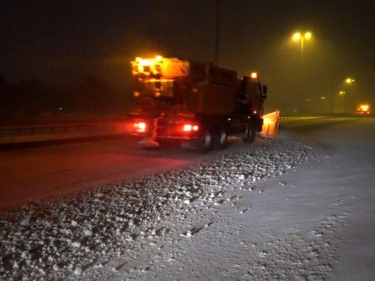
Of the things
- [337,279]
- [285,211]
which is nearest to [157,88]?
[285,211]

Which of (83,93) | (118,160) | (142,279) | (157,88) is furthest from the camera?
(83,93)

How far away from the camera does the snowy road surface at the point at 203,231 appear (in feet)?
17.2

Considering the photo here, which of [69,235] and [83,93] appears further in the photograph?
[83,93]

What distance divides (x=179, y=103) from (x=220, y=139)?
2.64m

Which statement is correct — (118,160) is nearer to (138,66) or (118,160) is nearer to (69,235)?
(138,66)

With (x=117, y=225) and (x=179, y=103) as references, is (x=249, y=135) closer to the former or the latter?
(x=179, y=103)

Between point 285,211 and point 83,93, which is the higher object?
point 83,93

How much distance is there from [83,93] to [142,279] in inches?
2808

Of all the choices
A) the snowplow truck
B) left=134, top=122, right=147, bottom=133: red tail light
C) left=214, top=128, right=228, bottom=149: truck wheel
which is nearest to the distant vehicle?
left=214, top=128, right=228, bottom=149: truck wheel

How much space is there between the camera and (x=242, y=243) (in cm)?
601

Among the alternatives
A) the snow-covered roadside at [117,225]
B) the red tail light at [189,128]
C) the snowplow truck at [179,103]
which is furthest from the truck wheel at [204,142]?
the snow-covered roadside at [117,225]

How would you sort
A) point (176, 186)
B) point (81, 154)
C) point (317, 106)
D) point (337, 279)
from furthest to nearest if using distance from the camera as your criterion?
point (317, 106) → point (81, 154) → point (176, 186) → point (337, 279)

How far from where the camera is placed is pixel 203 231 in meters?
6.66

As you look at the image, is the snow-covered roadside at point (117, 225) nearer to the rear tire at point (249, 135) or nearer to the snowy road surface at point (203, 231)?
the snowy road surface at point (203, 231)
